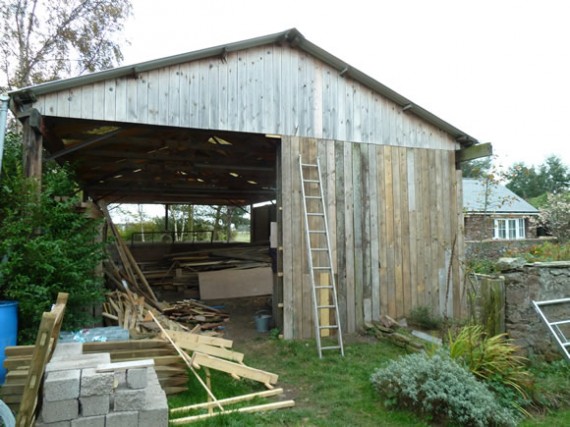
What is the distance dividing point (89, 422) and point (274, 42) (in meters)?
6.00

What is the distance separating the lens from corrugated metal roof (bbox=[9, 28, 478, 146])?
5.23 metres

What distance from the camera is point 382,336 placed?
6.57 meters

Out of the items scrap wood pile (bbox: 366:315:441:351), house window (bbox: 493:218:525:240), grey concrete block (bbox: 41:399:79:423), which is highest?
house window (bbox: 493:218:525:240)

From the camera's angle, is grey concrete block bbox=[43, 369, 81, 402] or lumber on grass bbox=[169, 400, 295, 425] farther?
lumber on grass bbox=[169, 400, 295, 425]

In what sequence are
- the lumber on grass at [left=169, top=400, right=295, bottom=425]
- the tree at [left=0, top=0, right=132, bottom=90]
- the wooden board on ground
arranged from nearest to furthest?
1. the lumber on grass at [left=169, top=400, right=295, bottom=425]
2. the wooden board on ground
3. the tree at [left=0, top=0, right=132, bottom=90]

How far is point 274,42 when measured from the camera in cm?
673

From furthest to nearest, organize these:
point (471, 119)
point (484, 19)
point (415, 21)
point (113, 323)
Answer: point (471, 119) → point (415, 21) → point (484, 19) → point (113, 323)

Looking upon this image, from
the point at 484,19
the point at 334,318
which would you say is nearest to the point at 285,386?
the point at 334,318

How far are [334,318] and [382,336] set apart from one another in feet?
2.74

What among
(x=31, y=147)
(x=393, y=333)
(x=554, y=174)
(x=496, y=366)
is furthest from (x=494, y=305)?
(x=554, y=174)

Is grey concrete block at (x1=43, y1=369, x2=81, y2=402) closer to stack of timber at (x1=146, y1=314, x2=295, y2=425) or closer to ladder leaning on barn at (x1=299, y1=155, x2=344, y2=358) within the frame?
stack of timber at (x1=146, y1=314, x2=295, y2=425)

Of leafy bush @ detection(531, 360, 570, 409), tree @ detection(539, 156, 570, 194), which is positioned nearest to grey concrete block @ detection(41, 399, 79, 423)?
leafy bush @ detection(531, 360, 570, 409)

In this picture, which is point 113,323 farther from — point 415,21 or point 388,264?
point 415,21

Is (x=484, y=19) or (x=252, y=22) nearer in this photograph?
(x=484, y=19)
